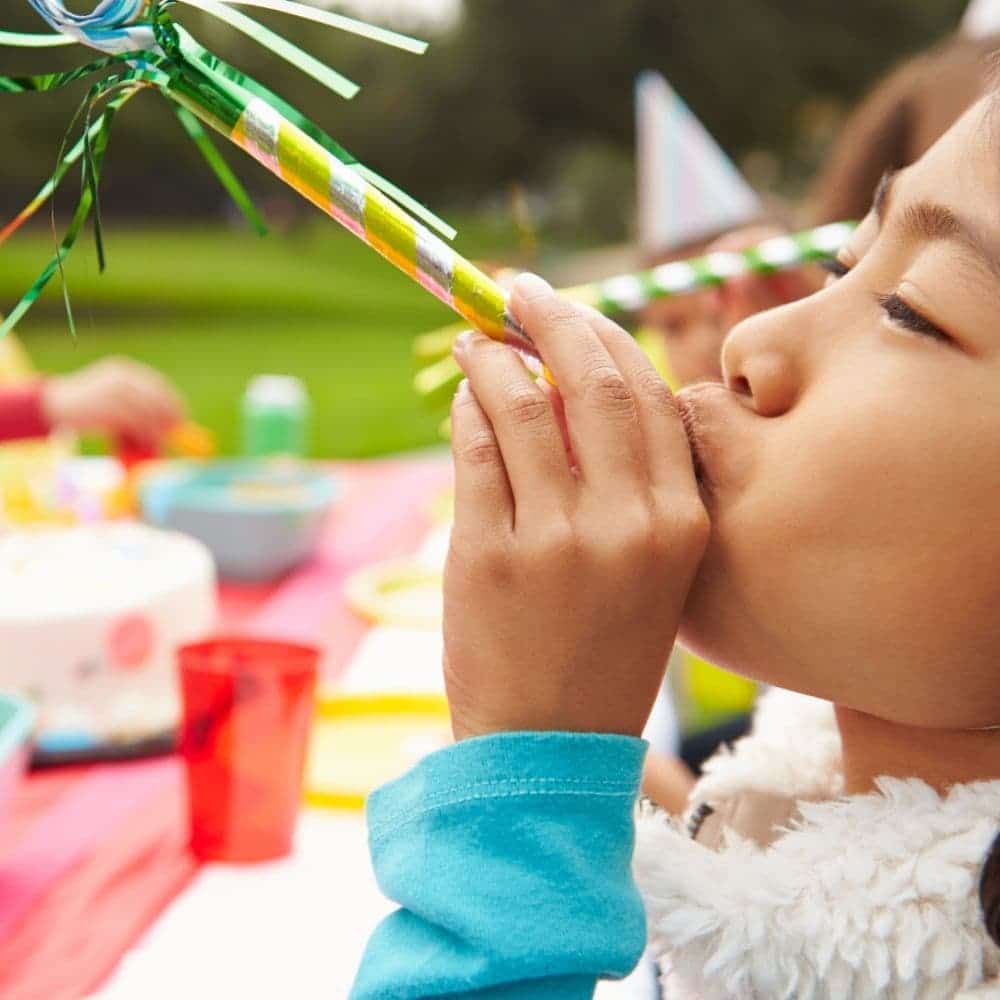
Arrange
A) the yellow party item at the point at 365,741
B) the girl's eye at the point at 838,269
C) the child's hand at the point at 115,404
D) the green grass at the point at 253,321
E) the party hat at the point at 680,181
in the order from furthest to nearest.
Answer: the green grass at the point at 253,321 < the party hat at the point at 680,181 < the child's hand at the point at 115,404 < the yellow party item at the point at 365,741 < the girl's eye at the point at 838,269

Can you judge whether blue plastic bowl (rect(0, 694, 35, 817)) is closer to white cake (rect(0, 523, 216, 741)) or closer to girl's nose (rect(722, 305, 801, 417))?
white cake (rect(0, 523, 216, 741))

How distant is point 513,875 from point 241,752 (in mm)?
332

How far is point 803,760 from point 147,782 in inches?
20.0

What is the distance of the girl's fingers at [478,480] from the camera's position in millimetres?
568

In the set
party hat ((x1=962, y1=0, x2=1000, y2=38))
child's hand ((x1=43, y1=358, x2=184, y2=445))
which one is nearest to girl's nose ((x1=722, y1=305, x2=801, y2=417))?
child's hand ((x1=43, y1=358, x2=184, y2=445))

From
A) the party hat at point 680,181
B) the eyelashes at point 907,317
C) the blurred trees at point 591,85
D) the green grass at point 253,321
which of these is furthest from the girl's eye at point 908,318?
the blurred trees at point 591,85

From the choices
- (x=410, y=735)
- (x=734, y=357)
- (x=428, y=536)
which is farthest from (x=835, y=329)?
(x=428, y=536)

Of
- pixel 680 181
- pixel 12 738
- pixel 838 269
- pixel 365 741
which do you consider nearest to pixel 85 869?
pixel 12 738

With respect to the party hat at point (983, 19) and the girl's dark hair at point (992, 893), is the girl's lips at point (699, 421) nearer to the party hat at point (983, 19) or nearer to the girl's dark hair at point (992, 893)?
the girl's dark hair at point (992, 893)

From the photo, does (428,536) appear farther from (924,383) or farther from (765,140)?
(765,140)

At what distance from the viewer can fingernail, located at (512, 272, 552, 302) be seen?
586 millimetres

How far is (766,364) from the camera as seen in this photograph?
59 centimetres

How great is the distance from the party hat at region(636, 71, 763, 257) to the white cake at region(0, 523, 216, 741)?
1.17 meters

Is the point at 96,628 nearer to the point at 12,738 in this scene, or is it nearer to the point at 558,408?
the point at 12,738
